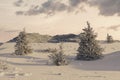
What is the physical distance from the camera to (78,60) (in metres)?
27.9

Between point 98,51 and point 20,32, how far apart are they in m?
9.96

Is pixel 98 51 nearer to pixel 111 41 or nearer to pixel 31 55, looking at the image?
pixel 31 55

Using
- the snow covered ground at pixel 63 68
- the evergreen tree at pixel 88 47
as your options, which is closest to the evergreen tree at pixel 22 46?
the snow covered ground at pixel 63 68

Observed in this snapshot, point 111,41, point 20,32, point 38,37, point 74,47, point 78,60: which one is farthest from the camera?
point 38,37

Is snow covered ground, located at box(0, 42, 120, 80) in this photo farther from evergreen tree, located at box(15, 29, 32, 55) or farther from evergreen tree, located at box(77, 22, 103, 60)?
evergreen tree, located at box(15, 29, 32, 55)

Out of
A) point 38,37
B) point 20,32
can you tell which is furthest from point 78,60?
point 38,37

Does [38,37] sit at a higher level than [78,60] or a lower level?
higher

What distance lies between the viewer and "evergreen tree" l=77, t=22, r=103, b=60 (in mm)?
27984

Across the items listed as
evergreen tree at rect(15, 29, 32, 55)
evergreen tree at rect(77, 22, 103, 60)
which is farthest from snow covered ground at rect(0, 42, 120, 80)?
evergreen tree at rect(15, 29, 32, 55)

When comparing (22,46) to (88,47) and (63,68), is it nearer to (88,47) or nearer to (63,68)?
(88,47)

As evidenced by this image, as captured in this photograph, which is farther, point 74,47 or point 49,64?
point 74,47

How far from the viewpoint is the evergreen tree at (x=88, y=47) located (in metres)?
28.0

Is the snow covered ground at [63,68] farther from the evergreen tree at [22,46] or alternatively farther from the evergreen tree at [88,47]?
the evergreen tree at [22,46]

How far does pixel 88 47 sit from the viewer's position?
28.5 metres
